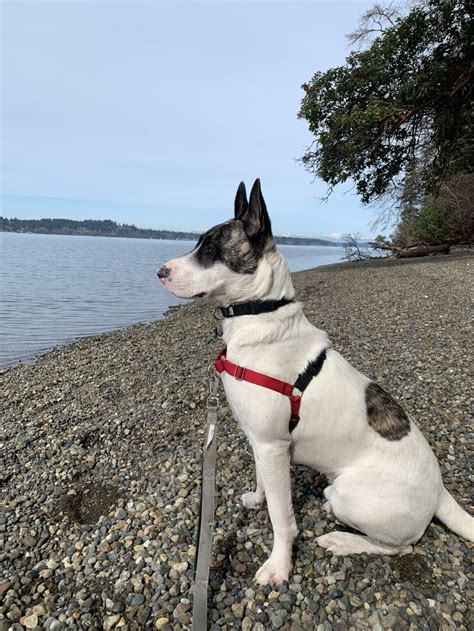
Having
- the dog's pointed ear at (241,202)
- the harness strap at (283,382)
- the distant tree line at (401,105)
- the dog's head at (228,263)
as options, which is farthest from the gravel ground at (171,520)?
the distant tree line at (401,105)

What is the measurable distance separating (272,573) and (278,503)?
1.87ft

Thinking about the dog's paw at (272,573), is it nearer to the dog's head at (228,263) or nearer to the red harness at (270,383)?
the red harness at (270,383)

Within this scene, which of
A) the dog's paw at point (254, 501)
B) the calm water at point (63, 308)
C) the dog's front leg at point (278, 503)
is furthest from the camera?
the calm water at point (63, 308)

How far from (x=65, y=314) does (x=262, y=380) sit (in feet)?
65.3

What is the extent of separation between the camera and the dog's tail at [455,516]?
11.3 feet

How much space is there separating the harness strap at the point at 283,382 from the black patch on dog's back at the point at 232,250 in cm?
77

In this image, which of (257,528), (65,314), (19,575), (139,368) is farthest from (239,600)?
(65,314)

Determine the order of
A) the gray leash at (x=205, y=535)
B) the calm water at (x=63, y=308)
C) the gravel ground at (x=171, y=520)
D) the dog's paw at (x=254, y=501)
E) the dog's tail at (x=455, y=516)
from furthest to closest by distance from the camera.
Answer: the calm water at (x=63, y=308), the dog's paw at (x=254, y=501), the dog's tail at (x=455, y=516), the gravel ground at (x=171, y=520), the gray leash at (x=205, y=535)

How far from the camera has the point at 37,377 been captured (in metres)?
10.3

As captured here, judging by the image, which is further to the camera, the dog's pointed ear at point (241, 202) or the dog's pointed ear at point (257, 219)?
the dog's pointed ear at point (241, 202)

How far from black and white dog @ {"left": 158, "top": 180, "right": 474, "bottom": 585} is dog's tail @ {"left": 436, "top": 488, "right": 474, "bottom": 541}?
0.04 ft

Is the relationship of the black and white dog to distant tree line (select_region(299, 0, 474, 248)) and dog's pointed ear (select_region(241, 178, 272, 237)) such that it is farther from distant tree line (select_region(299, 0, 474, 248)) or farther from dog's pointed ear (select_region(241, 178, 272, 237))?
distant tree line (select_region(299, 0, 474, 248))

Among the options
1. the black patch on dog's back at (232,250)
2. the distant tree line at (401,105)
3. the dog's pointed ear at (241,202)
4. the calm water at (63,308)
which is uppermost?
the distant tree line at (401,105)

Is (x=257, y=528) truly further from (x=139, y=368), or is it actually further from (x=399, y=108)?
(x=399, y=108)
